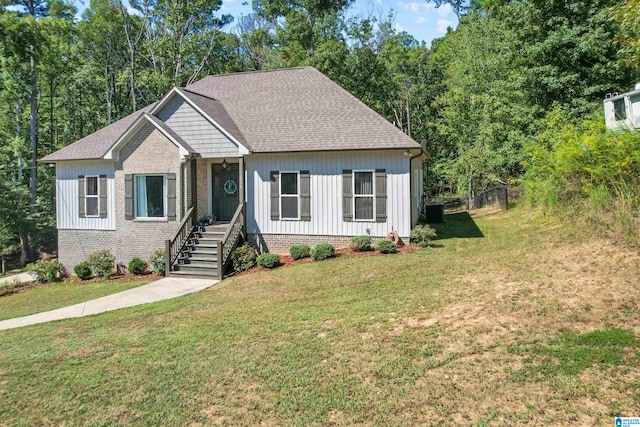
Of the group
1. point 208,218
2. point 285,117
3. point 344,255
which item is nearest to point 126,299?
point 208,218

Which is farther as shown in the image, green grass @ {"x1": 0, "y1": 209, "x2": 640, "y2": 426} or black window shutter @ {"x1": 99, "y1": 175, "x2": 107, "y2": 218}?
black window shutter @ {"x1": 99, "y1": 175, "x2": 107, "y2": 218}

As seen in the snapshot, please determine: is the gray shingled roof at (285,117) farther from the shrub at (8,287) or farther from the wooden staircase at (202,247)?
the shrub at (8,287)

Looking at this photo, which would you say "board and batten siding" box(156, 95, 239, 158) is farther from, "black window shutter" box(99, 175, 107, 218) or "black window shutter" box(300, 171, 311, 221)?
"black window shutter" box(99, 175, 107, 218)

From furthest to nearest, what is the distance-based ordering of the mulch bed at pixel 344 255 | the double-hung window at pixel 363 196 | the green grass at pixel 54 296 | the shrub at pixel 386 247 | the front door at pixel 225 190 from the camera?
the front door at pixel 225 190 → the double-hung window at pixel 363 196 → the mulch bed at pixel 344 255 → the shrub at pixel 386 247 → the green grass at pixel 54 296

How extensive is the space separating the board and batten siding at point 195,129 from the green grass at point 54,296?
4954mm

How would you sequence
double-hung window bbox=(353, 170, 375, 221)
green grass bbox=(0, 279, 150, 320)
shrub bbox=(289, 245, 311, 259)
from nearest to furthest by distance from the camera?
1. green grass bbox=(0, 279, 150, 320)
2. shrub bbox=(289, 245, 311, 259)
3. double-hung window bbox=(353, 170, 375, 221)

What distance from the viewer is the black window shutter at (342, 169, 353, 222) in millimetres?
13977

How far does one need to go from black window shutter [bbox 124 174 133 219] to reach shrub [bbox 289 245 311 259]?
624cm

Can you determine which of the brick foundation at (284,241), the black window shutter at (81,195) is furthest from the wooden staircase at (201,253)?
the black window shutter at (81,195)

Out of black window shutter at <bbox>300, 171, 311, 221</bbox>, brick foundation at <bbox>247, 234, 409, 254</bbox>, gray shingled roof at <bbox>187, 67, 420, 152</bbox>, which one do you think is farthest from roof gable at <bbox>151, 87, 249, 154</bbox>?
brick foundation at <bbox>247, 234, 409, 254</bbox>

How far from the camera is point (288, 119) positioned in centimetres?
1577

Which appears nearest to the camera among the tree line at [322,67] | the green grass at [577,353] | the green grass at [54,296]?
the green grass at [577,353]

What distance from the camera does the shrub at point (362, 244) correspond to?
1314 centimetres

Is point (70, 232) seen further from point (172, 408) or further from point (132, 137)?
point (172, 408)
